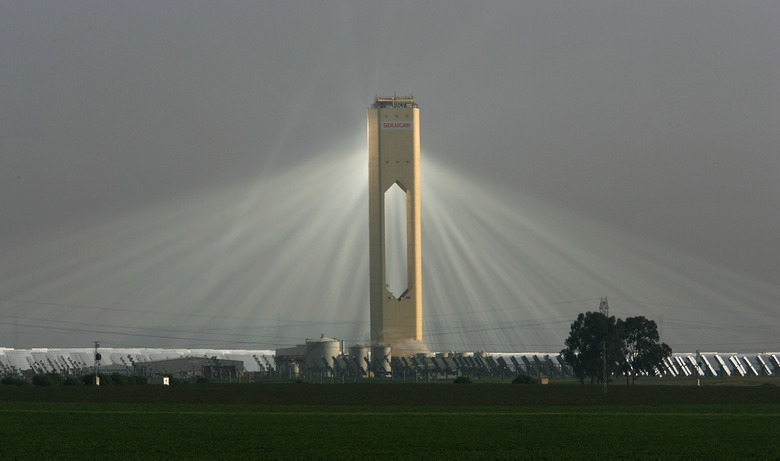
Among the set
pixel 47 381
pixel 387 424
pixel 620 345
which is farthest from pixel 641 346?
pixel 387 424

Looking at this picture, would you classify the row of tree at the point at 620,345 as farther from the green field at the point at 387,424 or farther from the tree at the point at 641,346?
the green field at the point at 387,424

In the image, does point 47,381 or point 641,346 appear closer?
point 47,381

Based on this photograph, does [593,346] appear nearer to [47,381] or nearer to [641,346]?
[641,346]

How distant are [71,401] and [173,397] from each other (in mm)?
9958

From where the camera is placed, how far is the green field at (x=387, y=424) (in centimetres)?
4503

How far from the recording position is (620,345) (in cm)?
16938

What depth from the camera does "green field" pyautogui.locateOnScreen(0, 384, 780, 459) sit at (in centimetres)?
4503

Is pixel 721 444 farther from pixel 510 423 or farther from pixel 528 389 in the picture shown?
pixel 528 389

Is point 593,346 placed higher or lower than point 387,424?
higher

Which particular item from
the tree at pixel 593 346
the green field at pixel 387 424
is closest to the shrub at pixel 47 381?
the green field at pixel 387 424

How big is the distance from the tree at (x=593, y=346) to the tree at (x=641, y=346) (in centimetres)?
164

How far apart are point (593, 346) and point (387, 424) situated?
11107cm

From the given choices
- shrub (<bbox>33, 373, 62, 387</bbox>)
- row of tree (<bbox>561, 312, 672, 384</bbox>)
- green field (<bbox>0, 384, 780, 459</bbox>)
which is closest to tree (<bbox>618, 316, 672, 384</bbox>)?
row of tree (<bbox>561, 312, 672, 384</bbox>)

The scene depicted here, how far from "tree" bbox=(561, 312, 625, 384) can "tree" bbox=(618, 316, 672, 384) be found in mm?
1642
